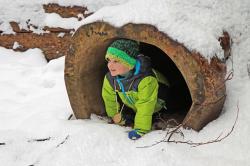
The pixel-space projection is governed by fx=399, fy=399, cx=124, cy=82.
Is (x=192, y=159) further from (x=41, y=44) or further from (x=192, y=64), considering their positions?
(x=41, y=44)

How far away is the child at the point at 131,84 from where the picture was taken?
2.74 metres

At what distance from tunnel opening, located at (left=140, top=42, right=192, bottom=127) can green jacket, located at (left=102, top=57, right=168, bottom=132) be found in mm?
330

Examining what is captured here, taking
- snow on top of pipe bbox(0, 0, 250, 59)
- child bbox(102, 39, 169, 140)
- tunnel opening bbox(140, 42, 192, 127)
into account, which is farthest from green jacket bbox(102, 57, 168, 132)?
snow on top of pipe bbox(0, 0, 250, 59)

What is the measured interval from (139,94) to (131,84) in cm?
10

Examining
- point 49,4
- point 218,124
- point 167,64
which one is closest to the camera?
point 218,124

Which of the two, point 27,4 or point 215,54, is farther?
point 27,4

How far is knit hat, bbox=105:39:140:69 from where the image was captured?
2.70 metres

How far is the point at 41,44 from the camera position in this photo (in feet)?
14.5

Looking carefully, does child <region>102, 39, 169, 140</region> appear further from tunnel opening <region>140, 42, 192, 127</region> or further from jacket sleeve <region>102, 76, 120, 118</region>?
tunnel opening <region>140, 42, 192, 127</region>

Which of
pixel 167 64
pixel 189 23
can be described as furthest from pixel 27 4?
pixel 189 23

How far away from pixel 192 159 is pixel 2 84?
7.39ft

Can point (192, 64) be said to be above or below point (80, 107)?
above

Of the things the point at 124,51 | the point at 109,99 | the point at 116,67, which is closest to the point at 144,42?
the point at 124,51

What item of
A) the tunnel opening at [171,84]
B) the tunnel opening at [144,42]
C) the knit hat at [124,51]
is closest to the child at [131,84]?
the knit hat at [124,51]
